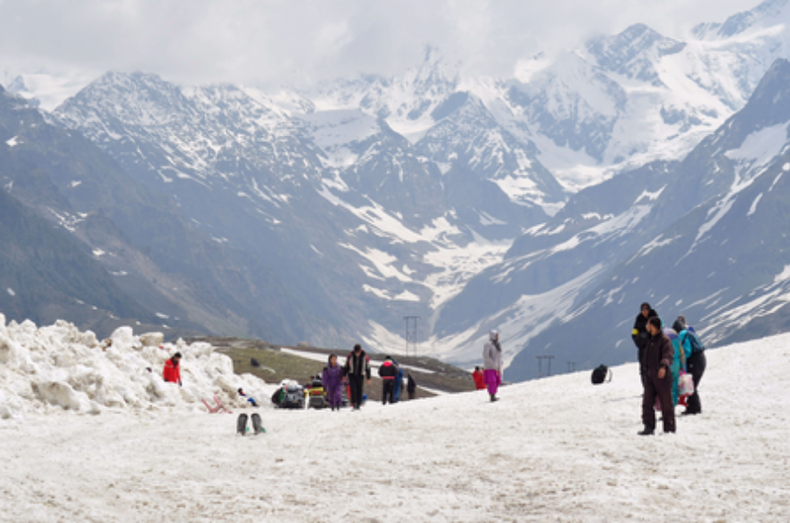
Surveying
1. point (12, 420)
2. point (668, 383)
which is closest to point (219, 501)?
point (668, 383)

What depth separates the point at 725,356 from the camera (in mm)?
32938

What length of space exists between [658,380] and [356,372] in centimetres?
1311

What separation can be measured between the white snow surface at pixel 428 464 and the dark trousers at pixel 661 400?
1.56 ft

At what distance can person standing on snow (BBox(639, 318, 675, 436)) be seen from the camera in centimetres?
2056

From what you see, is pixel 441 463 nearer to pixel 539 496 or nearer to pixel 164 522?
pixel 539 496

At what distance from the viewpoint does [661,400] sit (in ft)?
68.0

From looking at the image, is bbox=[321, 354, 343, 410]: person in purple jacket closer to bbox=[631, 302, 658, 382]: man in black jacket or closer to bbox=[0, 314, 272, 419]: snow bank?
bbox=[0, 314, 272, 419]: snow bank

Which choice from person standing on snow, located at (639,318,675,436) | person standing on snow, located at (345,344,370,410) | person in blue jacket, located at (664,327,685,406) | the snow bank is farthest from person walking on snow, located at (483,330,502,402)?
the snow bank

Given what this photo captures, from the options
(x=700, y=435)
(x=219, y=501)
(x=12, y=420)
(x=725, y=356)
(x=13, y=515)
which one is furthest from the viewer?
(x=725, y=356)

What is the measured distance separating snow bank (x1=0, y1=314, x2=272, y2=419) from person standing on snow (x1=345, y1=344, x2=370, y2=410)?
747cm

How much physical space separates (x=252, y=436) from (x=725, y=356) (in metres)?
18.0

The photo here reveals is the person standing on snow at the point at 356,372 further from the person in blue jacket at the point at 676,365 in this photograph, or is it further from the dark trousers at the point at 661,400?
the dark trousers at the point at 661,400

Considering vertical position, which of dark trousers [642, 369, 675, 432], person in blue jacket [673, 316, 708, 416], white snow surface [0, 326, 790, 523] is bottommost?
white snow surface [0, 326, 790, 523]

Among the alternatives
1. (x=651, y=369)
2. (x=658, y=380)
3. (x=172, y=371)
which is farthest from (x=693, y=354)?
(x=172, y=371)
